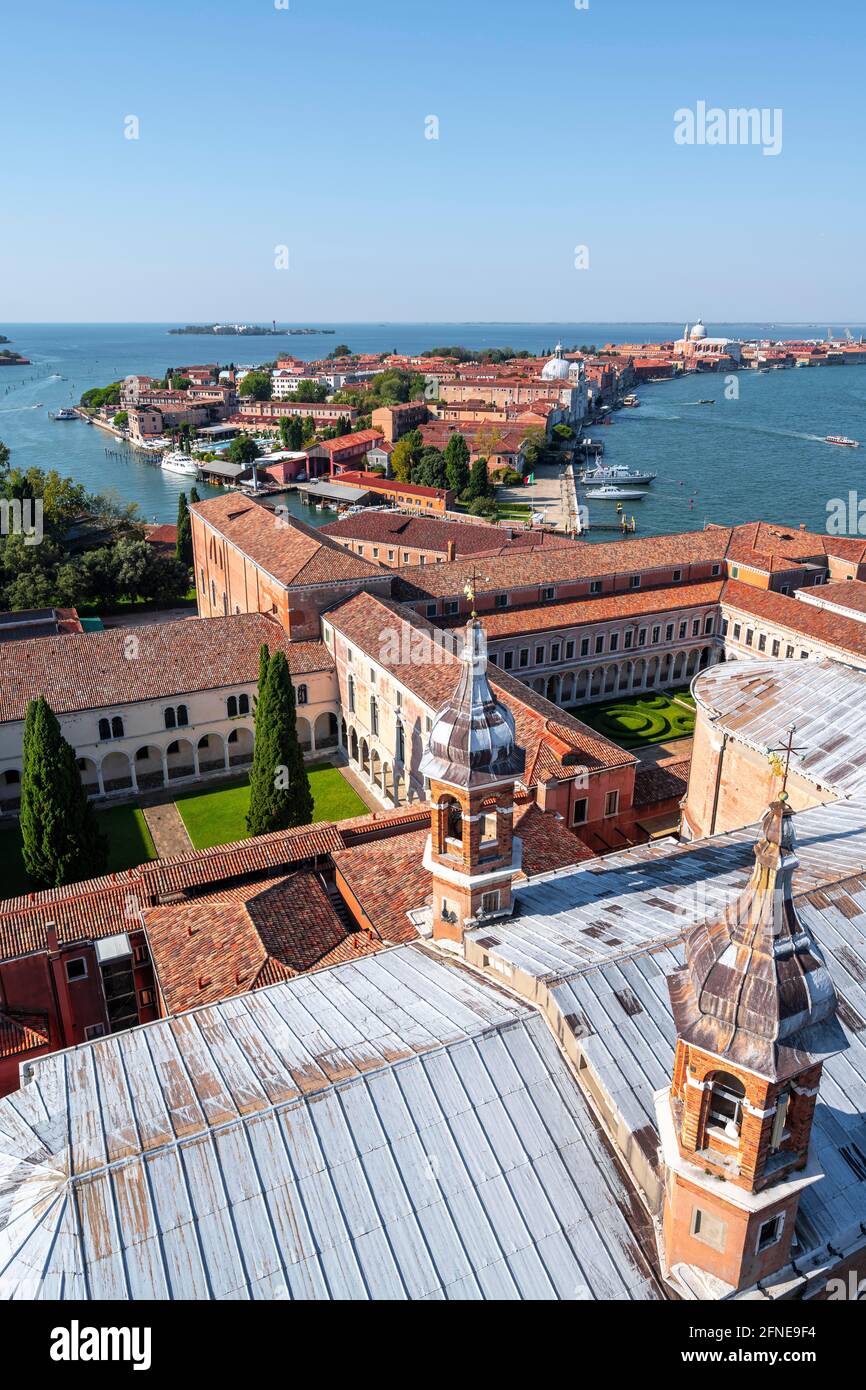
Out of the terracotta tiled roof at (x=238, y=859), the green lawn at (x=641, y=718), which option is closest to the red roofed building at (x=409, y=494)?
the green lawn at (x=641, y=718)

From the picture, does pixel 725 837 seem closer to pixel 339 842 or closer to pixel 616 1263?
pixel 339 842

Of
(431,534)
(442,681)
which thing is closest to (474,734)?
(442,681)

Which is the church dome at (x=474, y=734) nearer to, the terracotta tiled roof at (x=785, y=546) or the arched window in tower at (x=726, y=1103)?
the arched window in tower at (x=726, y=1103)

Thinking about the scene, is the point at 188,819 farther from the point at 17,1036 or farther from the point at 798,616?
the point at 798,616

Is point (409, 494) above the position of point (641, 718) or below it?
above

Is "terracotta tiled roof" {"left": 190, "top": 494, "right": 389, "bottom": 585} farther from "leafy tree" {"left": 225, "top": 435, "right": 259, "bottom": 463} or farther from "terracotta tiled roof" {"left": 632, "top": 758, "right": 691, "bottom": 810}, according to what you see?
"leafy tree" {"left": 225, "top": 435, "right": 259, "bottom": 463}

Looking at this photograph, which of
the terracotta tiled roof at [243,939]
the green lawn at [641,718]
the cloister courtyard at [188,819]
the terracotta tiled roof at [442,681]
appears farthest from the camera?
the green lawn at [641,718]

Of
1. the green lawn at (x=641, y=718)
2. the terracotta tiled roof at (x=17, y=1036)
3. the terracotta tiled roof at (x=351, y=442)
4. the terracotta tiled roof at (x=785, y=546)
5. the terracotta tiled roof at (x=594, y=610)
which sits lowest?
the green lawn at (x=641, y=718)
